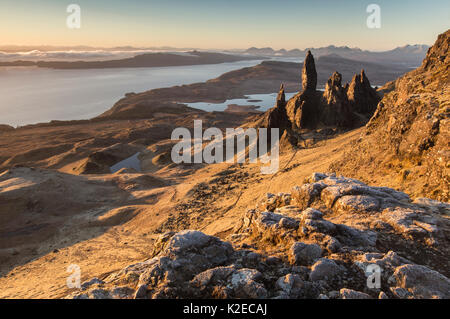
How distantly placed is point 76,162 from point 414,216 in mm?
48739

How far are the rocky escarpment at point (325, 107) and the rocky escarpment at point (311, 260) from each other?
88.9ft

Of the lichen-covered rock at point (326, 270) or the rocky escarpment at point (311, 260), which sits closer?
the rocky escarpment at point (311, 260)

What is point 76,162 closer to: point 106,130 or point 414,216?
point 106,130

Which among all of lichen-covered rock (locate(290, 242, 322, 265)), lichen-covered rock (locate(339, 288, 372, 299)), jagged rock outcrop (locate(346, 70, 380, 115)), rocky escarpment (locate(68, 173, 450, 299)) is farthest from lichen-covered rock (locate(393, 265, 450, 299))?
jagged rock outcrop (locate(346, 70, 380, 115))

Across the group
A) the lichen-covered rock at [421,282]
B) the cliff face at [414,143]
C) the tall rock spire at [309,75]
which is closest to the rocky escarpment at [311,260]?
the lichen-covered rock at [421,282]

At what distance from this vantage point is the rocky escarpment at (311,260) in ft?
17.4

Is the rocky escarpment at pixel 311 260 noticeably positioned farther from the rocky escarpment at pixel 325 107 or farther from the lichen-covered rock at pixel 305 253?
the rocky escarpment at pixel 325 107

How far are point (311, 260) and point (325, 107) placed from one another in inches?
1303

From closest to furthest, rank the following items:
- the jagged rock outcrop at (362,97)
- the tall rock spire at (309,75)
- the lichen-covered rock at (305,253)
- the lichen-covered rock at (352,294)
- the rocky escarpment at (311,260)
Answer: the lichen-covered rock at (352,294) < the rocky escarpment at (311,260) < the lichen-covered rock at (305,253) < the jagged rock outcrop at (362,97) < the tall rock spire at (309,75)

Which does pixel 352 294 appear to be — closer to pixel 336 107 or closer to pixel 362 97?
pixel 336 107

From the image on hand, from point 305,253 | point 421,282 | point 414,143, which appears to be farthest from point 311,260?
point 414,143

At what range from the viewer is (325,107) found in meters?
35.7

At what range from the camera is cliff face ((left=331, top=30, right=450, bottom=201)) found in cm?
1109

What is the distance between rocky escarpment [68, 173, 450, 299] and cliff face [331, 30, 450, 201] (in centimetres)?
308
